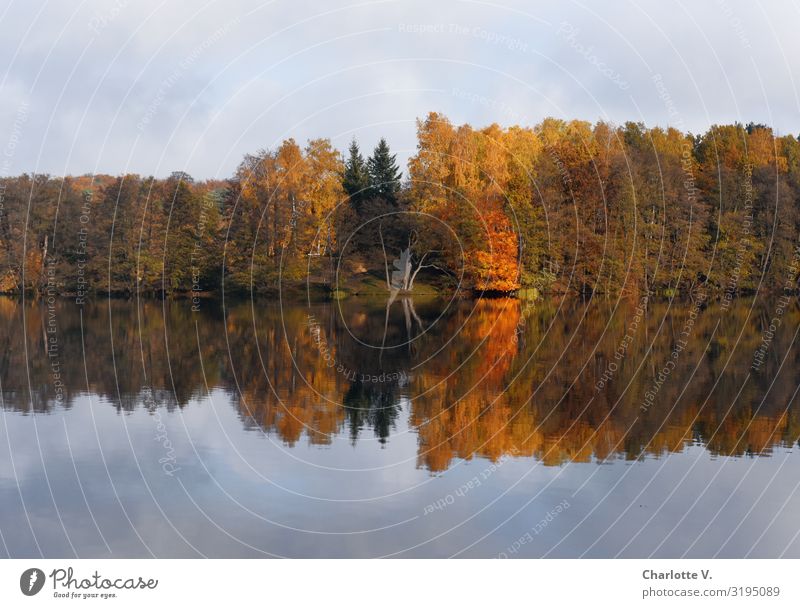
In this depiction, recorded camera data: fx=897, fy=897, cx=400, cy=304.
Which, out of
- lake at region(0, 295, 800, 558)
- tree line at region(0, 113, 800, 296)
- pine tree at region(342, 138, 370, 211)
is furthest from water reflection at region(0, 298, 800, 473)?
pine tree at region(342, 138, 370, 211)

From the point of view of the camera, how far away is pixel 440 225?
215 ft

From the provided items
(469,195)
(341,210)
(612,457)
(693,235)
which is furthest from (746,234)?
(612,457)

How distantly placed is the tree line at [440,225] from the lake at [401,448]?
31.3 m

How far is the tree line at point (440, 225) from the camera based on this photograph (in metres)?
64.6

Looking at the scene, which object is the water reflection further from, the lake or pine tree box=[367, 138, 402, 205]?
pine tree box=[367, 138, 402, 205]

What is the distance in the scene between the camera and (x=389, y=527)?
1235cm

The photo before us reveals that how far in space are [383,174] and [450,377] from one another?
51.4 m

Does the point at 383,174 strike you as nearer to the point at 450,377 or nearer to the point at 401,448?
the point at 450,377

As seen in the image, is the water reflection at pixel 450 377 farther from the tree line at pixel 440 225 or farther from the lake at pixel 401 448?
the tree line at pixel 440 225

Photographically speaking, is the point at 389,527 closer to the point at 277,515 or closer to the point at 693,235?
the point at 277,515

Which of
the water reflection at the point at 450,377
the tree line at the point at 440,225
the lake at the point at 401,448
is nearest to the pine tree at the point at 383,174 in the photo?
the tree line at the point at 440,225

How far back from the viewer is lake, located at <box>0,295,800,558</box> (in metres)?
12.1

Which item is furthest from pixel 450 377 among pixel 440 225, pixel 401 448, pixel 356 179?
pixel 356 179
